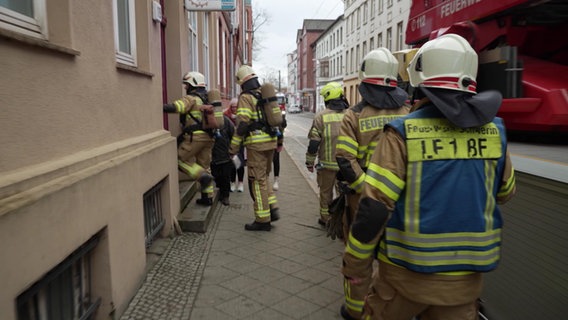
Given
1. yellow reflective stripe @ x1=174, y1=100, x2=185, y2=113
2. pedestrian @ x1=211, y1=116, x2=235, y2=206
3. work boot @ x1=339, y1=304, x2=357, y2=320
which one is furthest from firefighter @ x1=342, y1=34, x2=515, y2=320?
pedestrian @ x1=211, y1=116, x2=235, y2=206

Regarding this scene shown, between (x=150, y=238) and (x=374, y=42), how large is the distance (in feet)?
113

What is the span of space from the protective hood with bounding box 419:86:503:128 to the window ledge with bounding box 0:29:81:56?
6.37ft

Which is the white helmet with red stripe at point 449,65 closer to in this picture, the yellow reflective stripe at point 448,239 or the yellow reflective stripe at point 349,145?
the yellow reflective stripe at point 448,239

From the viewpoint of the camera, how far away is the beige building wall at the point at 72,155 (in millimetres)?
1980

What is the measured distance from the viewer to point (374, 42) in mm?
36000

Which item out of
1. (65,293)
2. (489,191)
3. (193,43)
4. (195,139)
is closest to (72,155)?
(65,293)

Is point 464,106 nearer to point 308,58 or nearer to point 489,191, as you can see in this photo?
point 489,191

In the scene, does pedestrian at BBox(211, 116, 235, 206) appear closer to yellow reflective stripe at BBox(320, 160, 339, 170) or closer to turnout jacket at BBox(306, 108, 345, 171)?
turnout jacket at BBox(306, 108, 345, 171)

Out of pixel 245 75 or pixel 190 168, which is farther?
pixel 190 168

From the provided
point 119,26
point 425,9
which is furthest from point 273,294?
point 425,9

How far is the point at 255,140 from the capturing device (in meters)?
5.65

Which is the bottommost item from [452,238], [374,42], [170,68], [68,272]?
[68,272]

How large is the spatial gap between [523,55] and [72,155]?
3732 millimetres

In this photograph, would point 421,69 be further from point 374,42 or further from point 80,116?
point 374,42
